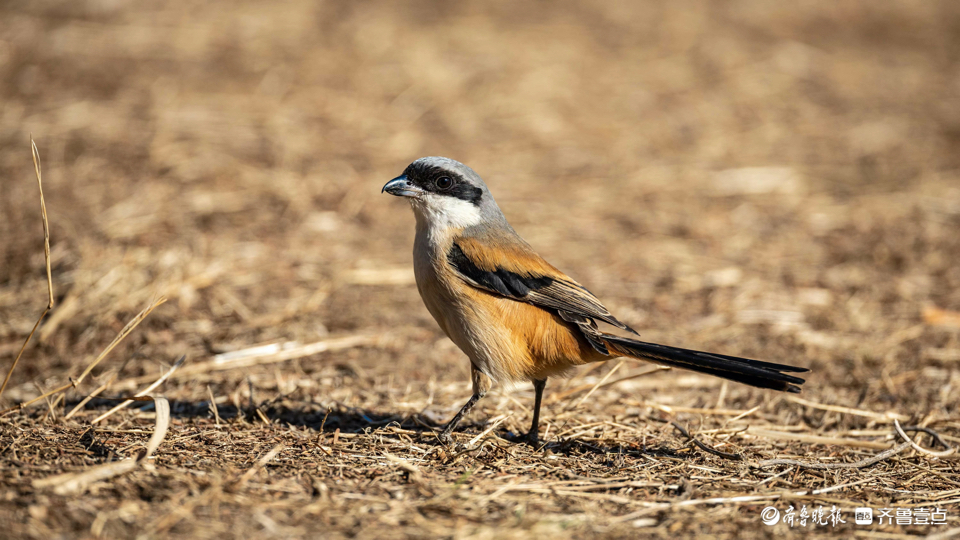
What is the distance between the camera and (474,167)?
873 centimetres

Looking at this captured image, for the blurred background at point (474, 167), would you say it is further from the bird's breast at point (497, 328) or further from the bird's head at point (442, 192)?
the bird's head at point (442, 192)

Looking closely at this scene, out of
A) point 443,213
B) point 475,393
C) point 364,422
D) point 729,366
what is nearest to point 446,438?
point 475,393

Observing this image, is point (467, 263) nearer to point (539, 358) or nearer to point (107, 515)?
point (539, 358)

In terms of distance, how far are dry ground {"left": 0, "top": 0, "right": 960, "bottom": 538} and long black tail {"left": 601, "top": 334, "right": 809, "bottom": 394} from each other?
53cm

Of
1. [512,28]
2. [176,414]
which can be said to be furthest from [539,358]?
[512,28]

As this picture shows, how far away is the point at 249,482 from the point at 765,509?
7.57ft

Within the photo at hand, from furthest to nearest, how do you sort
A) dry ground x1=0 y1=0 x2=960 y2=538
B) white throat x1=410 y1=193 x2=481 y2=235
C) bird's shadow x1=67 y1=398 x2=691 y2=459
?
white throat x1=410 y1=193 x2=481 y2=235, bird's shadow x1=67 y1=398 x2=691 y2=459, dry ground x1=0 y1=0 x2=960 y2=538

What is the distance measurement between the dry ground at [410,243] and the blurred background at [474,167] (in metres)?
0.04

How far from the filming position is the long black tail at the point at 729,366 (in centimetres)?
349

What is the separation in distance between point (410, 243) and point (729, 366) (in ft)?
14.7

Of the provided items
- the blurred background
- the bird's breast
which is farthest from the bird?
the blurred background

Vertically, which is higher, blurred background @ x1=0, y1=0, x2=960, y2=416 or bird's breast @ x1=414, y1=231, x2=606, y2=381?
blurred background @ x1=0, y1=0, x2=960, y2=416

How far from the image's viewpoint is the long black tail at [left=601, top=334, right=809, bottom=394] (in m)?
3.49

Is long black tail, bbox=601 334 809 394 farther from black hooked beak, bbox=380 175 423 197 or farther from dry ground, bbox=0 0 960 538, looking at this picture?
black hooked beak, bbox=380 175 423 197
